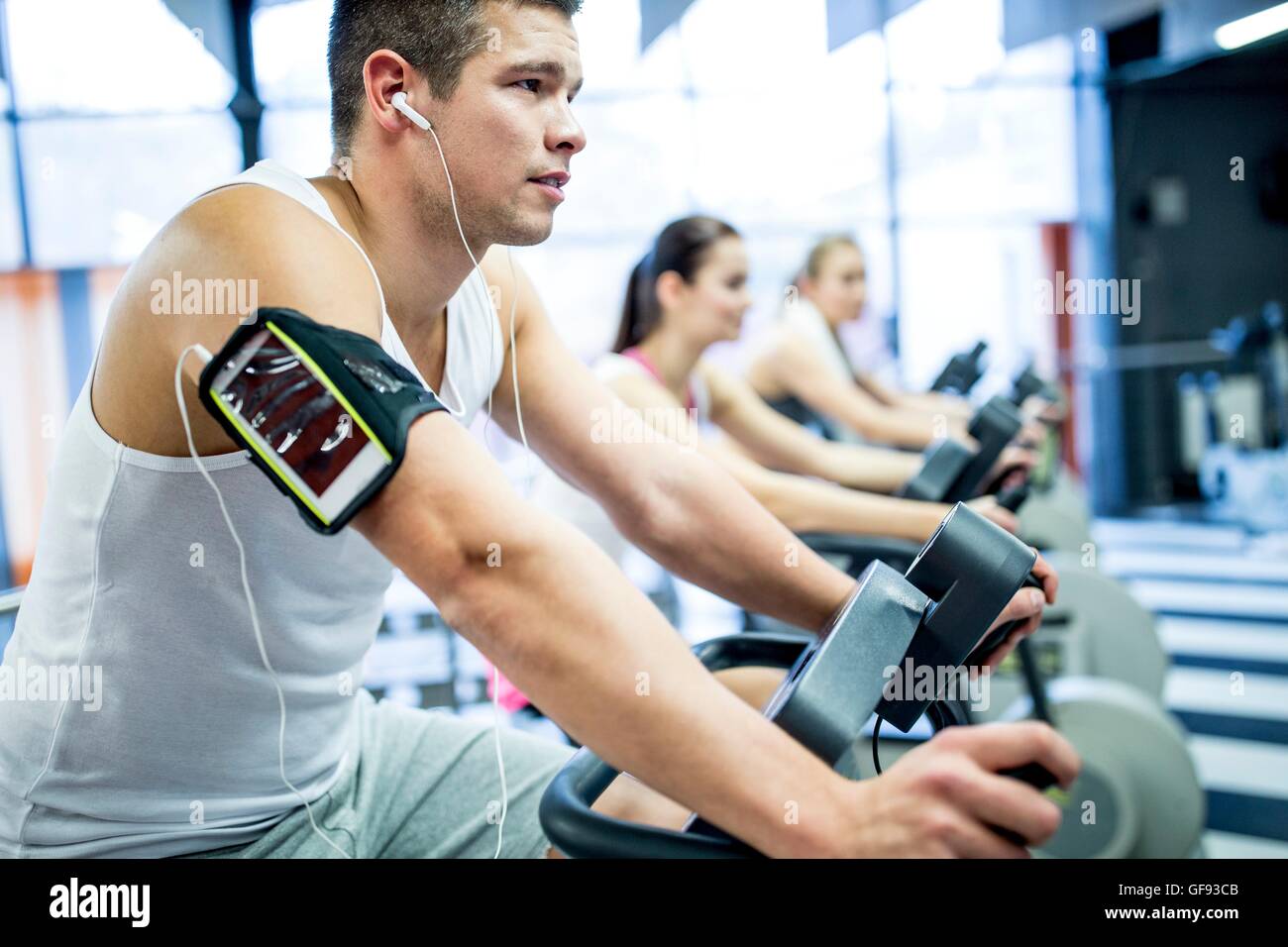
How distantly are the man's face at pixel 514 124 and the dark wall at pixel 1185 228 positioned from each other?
7.02 meters

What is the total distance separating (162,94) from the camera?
423 cm

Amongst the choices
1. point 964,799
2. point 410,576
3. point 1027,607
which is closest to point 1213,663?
point 1027,607

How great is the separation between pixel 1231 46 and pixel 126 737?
700cm


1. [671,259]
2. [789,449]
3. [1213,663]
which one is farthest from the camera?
[1213,663]

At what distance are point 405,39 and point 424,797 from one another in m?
0.70

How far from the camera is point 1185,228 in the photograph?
273 inches

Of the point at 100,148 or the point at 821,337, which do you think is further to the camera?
the point at 100,148

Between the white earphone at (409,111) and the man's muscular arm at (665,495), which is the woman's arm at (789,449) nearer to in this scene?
the man's muscular arm at (665,495)

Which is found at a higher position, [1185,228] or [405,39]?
[1185,228]

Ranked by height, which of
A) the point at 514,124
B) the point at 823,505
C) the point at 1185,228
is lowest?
the point at 823,505

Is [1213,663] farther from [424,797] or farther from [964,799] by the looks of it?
[964,799]

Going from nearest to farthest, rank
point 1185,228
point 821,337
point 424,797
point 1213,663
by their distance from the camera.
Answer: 1. point 424,797
2. point 821,337
3. point 1213,663
4. point 1185,228

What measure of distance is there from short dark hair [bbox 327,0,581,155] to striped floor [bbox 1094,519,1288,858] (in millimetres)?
1957

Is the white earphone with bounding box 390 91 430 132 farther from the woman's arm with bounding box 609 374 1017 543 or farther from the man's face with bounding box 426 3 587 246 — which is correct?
the woman's arm with bounding box 609 374 1017 543
